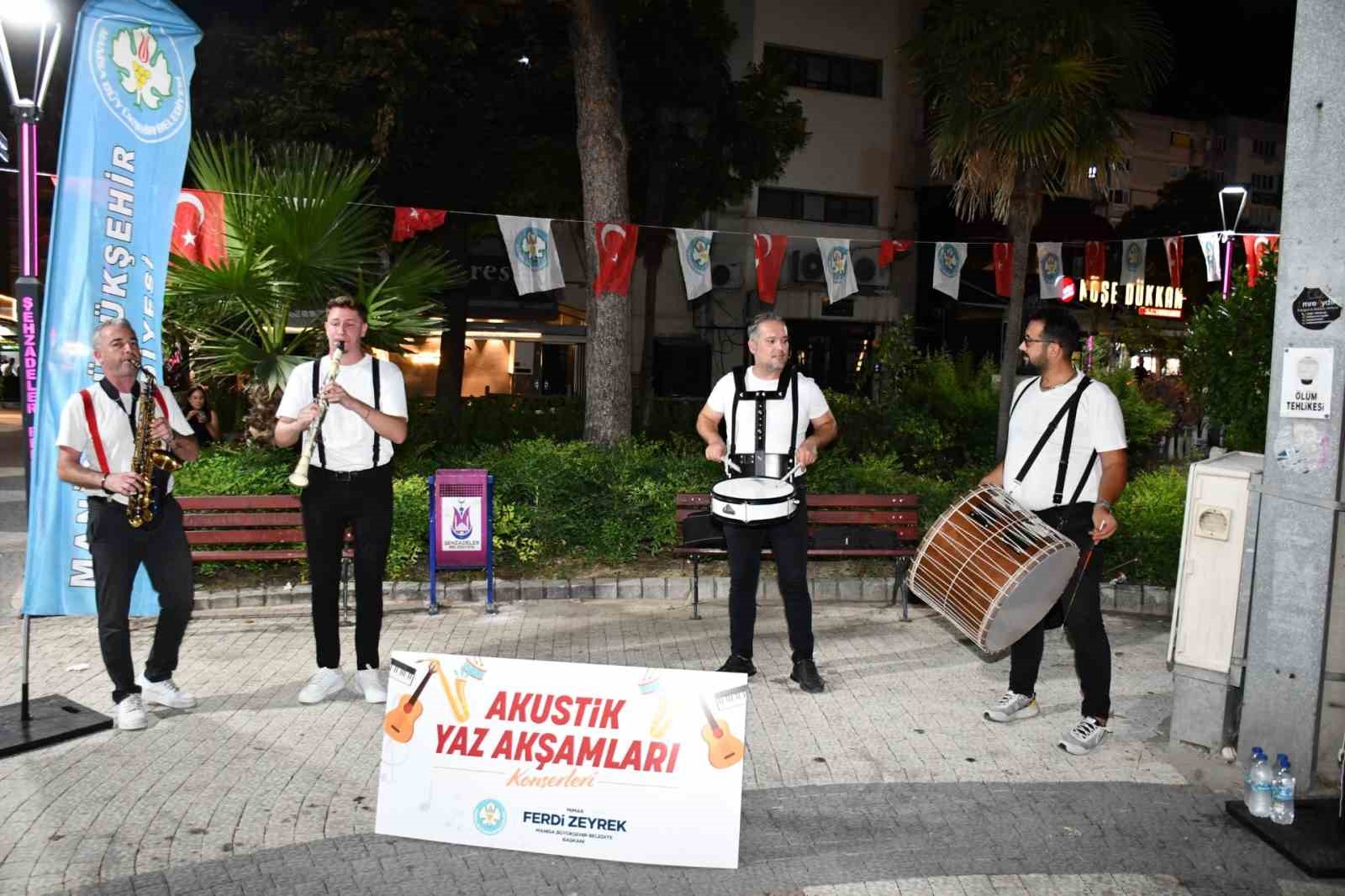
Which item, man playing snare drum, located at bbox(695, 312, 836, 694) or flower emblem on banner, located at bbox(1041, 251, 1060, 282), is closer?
man playing snare drum, located at bbox(695, 312, 836, 694)

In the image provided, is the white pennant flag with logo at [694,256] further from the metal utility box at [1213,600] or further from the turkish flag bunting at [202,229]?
the metal utility box at [1213,600]

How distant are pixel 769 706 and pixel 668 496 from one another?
11.4 ft

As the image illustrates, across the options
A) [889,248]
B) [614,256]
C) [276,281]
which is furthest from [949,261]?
[276,281]

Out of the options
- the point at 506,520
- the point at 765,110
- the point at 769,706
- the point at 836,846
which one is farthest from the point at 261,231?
the point at 765,110

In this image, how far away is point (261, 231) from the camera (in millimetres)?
8875

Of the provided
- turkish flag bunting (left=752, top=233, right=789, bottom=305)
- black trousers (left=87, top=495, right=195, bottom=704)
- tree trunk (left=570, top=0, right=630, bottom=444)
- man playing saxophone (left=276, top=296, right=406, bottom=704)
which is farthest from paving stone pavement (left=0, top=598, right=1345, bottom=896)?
turkish flag bunting (left=752, top=233, right=789, bottom=305)

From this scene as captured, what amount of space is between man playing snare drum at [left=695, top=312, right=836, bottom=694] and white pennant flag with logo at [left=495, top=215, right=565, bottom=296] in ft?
27.8

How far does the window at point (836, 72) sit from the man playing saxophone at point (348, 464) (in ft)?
85.3

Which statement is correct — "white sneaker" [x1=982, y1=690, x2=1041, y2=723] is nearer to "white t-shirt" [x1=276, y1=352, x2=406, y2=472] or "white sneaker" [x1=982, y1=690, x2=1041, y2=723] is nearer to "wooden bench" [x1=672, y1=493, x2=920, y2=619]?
"wooden bench" [x1=672, y1=493, x2=920, y2=619]

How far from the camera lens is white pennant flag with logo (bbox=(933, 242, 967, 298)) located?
16.7 meters

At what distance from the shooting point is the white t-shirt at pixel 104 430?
518 centimetres

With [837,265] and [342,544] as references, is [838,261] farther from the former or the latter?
[342,544]

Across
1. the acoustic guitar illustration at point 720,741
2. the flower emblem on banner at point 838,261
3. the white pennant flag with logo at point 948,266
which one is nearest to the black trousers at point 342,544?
the acoustic guitar illustration at point 720,741

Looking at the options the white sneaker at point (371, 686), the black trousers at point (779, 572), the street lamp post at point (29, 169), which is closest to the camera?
the white sneaker at point (371, 686)
